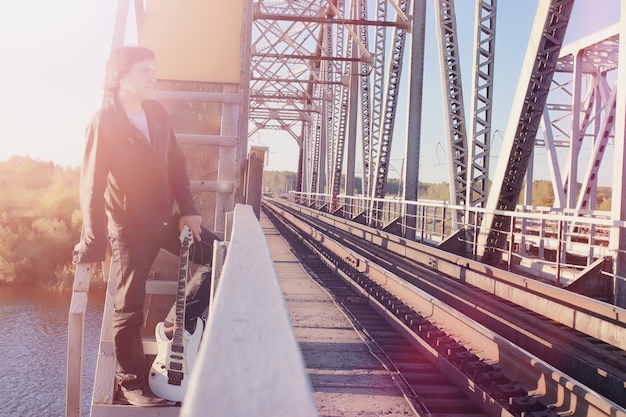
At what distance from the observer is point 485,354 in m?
4.70

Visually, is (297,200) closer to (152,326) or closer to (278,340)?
(152,326)

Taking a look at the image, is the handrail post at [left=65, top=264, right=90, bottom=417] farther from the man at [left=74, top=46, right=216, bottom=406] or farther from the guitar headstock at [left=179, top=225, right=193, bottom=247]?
the guitar headstock at [left=179, top=225, right=193, bottom=247]

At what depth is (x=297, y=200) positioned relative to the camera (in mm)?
52906

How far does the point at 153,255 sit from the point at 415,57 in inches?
518

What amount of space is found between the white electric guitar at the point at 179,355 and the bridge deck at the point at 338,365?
2.87 feet

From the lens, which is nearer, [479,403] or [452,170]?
[479,403]

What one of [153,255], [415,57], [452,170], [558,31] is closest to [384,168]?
[415,57]

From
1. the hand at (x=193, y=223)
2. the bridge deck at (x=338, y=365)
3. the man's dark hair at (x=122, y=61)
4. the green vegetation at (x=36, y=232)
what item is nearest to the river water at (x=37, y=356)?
the green vegetation at (x=36, y=232)

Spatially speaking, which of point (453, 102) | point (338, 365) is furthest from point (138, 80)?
point (453, 102)

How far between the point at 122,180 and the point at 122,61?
0.63m

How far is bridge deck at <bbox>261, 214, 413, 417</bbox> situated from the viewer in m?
3.79

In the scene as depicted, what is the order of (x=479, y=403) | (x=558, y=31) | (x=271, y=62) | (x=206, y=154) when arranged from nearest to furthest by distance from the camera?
(x=479, y=403) < (x=206, y=154) < (x=558, y=31) < (x=271, y=62)

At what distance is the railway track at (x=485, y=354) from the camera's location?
12.0 ft

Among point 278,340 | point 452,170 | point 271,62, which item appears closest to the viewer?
point 278,340
